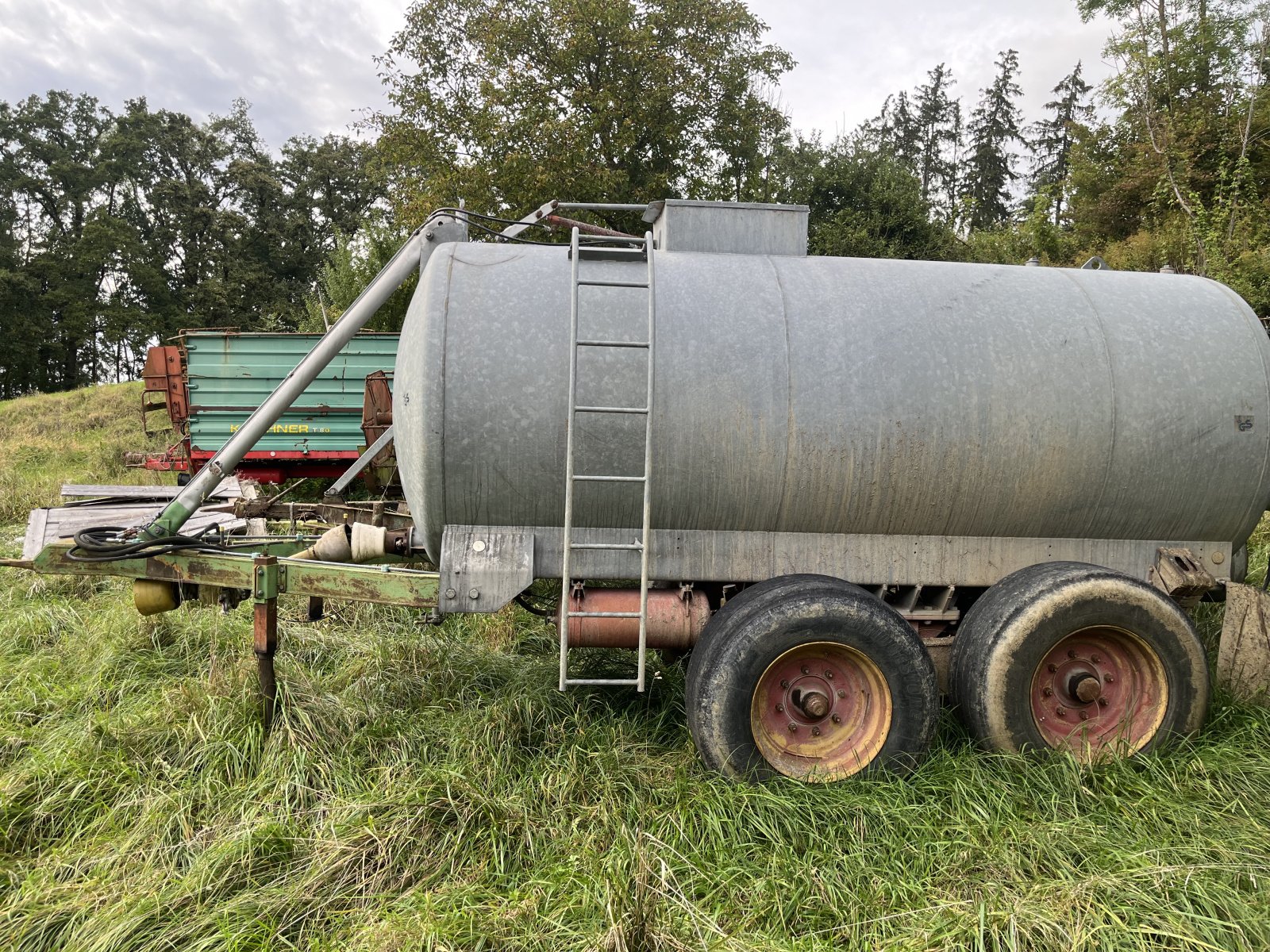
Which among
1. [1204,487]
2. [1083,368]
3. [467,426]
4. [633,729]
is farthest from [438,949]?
[1204,487]

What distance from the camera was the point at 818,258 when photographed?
4.51 meters

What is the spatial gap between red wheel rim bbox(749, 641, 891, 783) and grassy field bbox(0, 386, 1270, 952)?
7.2 inches

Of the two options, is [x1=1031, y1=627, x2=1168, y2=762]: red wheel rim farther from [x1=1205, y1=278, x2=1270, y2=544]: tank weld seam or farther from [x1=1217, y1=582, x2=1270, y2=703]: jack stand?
[x1=1205, y1=278, x2=1270, y2=544]: tank weld seam

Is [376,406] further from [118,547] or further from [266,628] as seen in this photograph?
[266,628]

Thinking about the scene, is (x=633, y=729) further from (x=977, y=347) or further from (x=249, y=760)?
(x=977, y=347)

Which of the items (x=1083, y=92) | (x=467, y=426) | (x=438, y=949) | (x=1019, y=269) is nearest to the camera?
(x=438, y=949)

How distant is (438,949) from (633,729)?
1.71m

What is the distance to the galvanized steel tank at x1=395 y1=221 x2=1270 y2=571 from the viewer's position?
3.83 metres

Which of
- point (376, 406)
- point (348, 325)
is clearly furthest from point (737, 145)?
point (348, 325)

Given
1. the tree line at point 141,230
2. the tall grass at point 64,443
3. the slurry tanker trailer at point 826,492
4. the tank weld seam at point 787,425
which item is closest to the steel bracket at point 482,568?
the slurry tanker trailer at point 826,492

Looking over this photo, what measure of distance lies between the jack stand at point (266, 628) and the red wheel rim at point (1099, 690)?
394 cm

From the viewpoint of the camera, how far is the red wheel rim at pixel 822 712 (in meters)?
3.75

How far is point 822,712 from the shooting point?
Result: 12.5 feet

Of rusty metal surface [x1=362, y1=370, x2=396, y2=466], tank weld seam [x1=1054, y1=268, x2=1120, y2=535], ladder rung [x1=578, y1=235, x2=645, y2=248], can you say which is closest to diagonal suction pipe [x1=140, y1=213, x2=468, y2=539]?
ladder rung [x1=578, y1=235, x2=645, y2=248]
